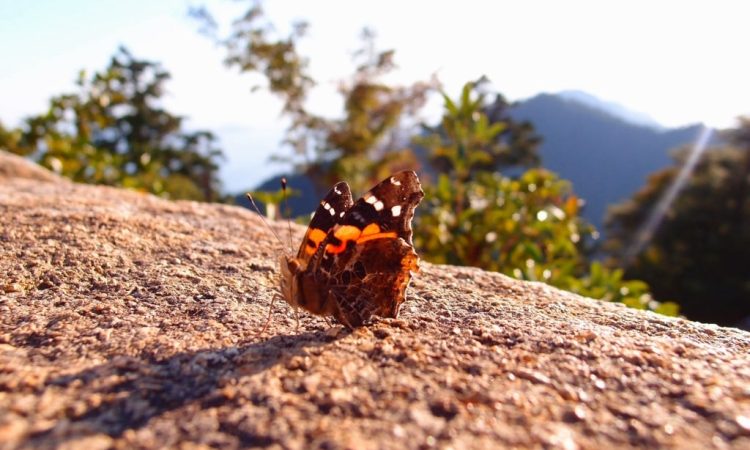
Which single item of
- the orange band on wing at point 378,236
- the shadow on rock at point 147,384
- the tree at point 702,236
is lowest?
the shadow on rock at point 147,384

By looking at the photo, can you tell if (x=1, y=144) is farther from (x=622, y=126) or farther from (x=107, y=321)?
(x=622, y=126)

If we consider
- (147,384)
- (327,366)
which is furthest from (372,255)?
(147,384)

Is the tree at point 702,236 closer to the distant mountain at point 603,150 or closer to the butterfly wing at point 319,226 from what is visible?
the distant mountain at point 603,150

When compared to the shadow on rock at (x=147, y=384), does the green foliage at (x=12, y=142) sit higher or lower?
higher

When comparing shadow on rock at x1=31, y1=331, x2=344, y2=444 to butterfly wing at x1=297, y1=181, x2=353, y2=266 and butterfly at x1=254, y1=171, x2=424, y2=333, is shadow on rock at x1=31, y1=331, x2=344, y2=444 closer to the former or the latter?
butterfly at x1=254, y1=171, x2=424, y2=333

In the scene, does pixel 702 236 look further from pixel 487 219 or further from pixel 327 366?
pixel 327 366

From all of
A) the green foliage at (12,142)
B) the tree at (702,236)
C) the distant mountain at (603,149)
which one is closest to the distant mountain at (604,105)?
the distant mountain at (603,149)

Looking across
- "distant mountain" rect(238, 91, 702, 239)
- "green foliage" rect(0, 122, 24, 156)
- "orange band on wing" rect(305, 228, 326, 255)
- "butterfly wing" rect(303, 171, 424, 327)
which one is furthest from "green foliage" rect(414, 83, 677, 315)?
"distant mountain" rect(238, 91, 702, 239)

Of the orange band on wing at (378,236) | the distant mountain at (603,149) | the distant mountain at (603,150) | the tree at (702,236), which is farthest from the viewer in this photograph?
the distant mountain at (603,150)
